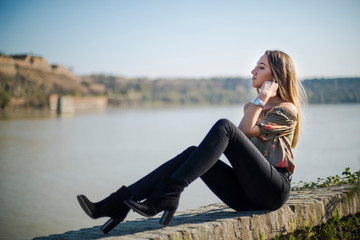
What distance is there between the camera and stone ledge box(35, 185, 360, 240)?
4.50 ft

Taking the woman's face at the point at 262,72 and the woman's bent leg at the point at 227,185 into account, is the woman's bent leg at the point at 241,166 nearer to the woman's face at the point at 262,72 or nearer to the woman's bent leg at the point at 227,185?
the woman's bent leg at the point at 227,185

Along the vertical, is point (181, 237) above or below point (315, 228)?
above

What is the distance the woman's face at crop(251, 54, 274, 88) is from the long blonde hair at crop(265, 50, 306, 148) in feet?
0.08

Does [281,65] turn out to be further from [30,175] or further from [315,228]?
[30,175]

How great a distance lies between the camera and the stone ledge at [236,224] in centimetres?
137

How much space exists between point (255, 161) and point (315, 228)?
65 centimetres

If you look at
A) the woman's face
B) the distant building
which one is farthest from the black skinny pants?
the distant building

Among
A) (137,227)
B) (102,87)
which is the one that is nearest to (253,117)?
(137,227)

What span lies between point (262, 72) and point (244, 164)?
0.57 meters

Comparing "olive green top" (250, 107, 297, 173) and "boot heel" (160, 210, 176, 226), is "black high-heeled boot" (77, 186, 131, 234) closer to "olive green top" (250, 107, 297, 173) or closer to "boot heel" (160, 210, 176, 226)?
"boot heel" (160, 210, 176, 226)

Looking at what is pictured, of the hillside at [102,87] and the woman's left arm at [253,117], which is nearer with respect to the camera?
the woman's left arm at [253,117]

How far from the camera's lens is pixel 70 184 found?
643cm

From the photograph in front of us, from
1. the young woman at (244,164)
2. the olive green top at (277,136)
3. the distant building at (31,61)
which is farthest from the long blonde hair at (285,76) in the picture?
the distant building at (31,61)

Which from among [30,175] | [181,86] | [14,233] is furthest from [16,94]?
[14,233]
